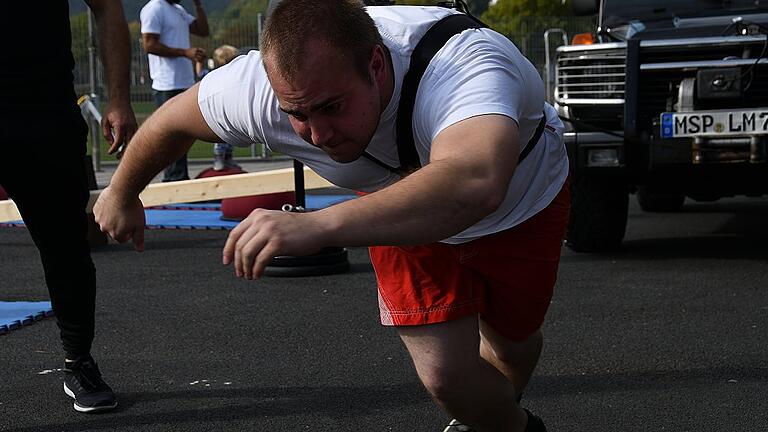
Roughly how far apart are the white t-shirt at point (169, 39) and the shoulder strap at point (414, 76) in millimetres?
8901

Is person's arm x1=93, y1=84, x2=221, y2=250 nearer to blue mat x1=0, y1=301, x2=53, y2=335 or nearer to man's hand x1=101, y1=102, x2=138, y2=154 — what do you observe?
man's hand x1=101, y1=102, x2=138, y2=154

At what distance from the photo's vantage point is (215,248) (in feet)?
28.2

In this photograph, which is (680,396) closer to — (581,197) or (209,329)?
(209,329)

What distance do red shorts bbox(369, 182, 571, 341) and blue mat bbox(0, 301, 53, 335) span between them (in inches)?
117

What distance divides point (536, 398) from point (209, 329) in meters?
A: 1.91

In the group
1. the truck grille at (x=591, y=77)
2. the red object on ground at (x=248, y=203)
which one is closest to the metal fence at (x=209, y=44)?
the red object on ground at (x=248, y=203)

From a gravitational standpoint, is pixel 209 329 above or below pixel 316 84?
below

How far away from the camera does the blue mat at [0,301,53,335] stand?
5.91m

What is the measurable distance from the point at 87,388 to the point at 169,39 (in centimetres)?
766

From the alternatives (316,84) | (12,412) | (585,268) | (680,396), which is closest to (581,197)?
(585,268)

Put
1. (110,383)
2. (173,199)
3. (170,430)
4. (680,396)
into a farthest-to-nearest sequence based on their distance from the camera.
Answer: (173,199) < (110,383) < (680,396) < (170,430)

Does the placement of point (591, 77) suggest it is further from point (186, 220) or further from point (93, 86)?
point (93, 86)

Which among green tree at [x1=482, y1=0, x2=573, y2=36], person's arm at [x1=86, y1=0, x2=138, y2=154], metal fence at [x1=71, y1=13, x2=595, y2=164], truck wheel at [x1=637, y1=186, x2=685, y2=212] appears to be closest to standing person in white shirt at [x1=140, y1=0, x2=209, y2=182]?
metal fence at [x1=71, y1=13, x2=595, y2=164]

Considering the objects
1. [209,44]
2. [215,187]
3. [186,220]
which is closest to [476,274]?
[215,187]
